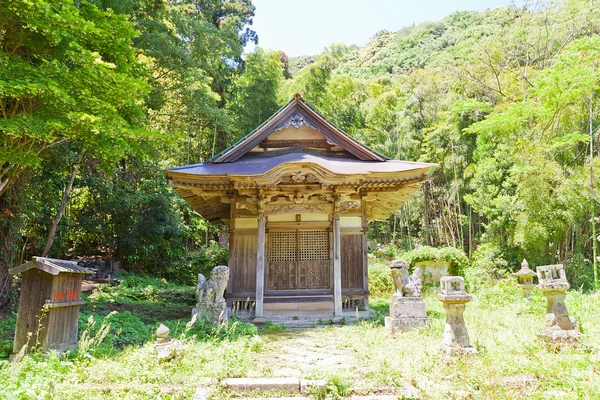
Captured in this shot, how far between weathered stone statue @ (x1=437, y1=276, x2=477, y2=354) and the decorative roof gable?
5408mm

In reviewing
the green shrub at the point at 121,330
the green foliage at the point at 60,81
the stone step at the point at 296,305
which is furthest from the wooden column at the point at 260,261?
the green foliage at the point at 60,81

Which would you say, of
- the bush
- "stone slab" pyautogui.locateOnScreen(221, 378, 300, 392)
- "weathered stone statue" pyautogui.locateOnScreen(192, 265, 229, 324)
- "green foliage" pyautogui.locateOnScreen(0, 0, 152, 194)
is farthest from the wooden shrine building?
the bush

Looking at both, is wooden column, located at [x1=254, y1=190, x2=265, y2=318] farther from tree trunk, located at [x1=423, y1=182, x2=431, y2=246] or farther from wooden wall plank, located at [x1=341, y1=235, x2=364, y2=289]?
tree trunk, located at [x1=423, y1=182, x2=431, y2=246]

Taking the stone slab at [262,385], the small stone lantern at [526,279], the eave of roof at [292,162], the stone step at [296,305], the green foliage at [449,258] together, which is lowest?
the stone slab at [262,385]

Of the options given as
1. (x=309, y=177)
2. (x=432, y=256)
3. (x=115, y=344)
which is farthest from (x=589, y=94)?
(x=115, y=344)

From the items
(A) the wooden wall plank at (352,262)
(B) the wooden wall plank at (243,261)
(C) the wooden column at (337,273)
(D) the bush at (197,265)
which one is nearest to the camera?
(C) the wooden column at (337,273)

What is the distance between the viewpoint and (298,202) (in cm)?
873

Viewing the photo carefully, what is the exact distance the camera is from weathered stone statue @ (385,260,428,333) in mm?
6219

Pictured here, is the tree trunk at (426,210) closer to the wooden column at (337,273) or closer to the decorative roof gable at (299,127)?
the decorative roof gable at (299,127)

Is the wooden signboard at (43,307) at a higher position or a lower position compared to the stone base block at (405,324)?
higher

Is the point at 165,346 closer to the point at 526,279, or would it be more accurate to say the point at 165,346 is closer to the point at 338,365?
the point at 338,365

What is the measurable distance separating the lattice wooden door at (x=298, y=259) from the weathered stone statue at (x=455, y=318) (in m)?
4.72

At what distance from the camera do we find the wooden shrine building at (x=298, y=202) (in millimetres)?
8148

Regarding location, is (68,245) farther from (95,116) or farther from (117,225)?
(95,116)
